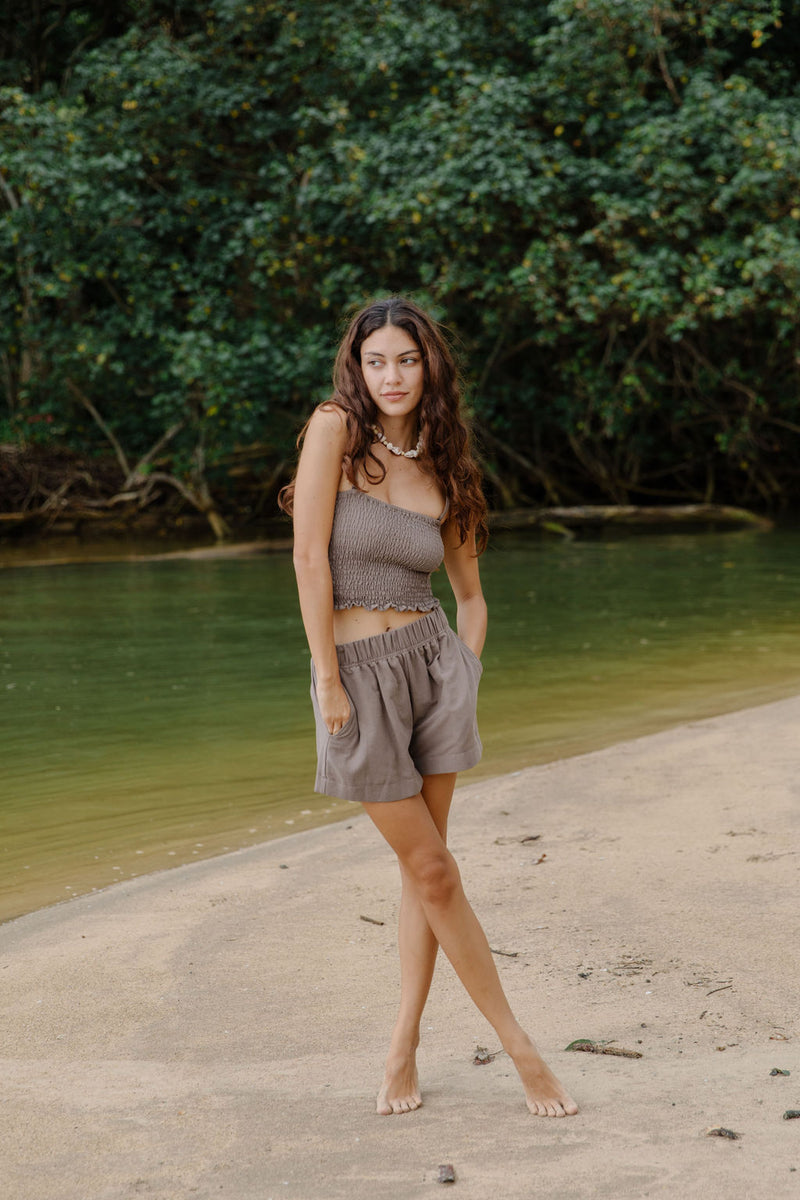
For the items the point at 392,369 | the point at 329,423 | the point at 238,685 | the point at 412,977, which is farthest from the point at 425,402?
the point at 238,685

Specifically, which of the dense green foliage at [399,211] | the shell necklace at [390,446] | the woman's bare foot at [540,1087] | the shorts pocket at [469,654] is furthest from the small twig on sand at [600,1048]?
the dense green foliage at [399,211]

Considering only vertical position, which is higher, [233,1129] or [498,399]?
[498,399]

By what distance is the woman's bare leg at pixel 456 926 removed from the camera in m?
2.55

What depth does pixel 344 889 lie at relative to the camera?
4051 mm

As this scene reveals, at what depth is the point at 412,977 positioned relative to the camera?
8.91 ft

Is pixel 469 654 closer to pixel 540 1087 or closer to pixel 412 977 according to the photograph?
pixel 412 977

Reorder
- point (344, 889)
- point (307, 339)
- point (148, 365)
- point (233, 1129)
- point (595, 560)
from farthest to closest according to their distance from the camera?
1. point (148, 365)
2. point (307, 339)
3. point (595, 560)
4. point (344, 889)
5. point (233, 1129)

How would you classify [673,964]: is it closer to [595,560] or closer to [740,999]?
[740,999]

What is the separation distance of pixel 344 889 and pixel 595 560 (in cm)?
1082

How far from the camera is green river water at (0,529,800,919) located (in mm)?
5234

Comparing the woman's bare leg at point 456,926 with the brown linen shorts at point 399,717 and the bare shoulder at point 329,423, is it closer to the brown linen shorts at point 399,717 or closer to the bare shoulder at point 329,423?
the brown linen shorts at point 399,717

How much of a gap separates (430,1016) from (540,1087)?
61 cm

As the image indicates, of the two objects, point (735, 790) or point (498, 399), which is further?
point (498, 399)

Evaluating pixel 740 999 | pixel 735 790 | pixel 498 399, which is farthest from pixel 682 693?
pixel 498 399
